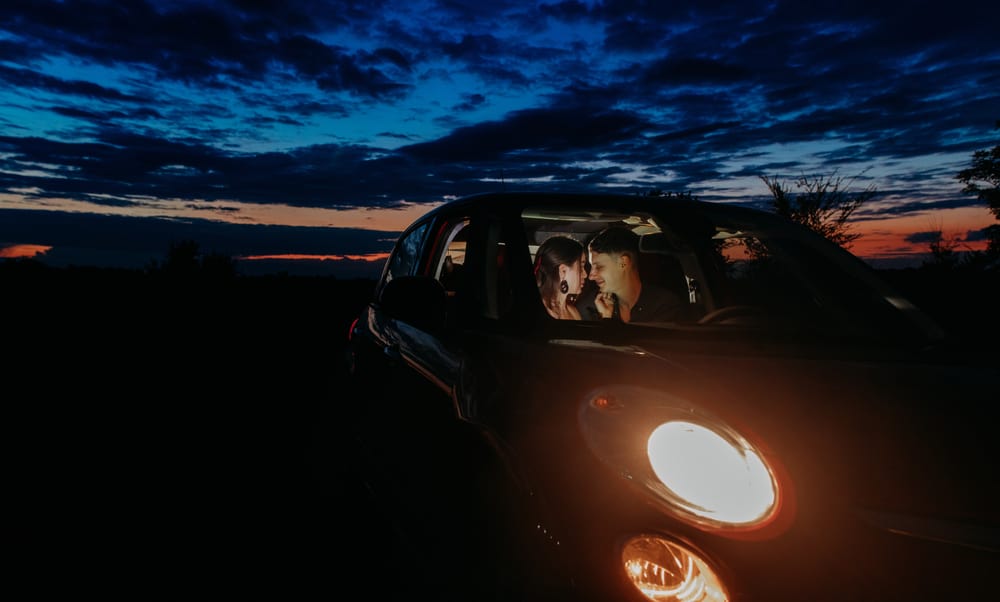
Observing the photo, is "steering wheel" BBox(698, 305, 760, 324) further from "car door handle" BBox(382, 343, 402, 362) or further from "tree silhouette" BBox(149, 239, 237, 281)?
"tree silhouette" BBox(149, 239, 237, 281)

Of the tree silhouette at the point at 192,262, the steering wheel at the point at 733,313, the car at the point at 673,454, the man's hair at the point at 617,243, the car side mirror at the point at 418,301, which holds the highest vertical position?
the man's hair at the point at 617,243

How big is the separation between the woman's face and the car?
62 cm

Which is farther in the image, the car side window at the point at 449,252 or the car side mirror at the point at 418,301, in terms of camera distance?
the car side window at the point at 449,252

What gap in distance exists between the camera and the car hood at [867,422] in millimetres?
1302

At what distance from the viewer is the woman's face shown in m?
3.35

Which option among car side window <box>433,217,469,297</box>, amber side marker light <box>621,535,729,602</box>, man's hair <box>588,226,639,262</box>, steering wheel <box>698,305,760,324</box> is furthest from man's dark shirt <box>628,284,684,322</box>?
amber side marker light <box>621,535,729,602</box>

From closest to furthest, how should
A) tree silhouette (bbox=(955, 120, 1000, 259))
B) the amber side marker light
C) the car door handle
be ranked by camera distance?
the amber side marker light → the car door handle → tree silhouette (bbox=(955, 120, 1000, 259))

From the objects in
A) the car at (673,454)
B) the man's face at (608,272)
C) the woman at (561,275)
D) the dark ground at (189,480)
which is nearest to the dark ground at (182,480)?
the dark ground at (189,480)

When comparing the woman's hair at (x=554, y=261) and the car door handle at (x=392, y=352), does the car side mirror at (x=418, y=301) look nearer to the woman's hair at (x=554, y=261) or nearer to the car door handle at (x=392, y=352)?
the car door handle at (x=392, y=352)

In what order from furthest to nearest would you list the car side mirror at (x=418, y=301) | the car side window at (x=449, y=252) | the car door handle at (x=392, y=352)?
the car side window at (x=449, y=252)
the car door handle at (x=392, y=352)
the car side mirror at (x=418, y=301)

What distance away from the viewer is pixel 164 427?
600cm

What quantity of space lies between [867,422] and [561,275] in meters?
1.92

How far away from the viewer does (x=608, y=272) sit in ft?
10.8

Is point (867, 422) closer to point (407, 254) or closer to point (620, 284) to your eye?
point (620, 284)
